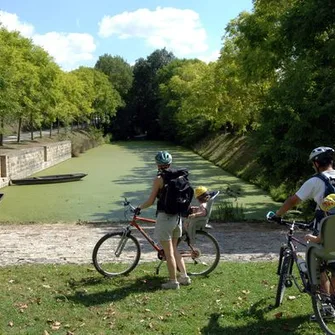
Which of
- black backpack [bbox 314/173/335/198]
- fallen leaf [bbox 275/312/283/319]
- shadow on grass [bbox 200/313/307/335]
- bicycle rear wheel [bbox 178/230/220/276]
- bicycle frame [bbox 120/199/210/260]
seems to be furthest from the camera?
bicycle rear wheel [bbox 178/230/220/276]

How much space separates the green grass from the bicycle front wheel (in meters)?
0.14

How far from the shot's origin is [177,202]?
5.97m

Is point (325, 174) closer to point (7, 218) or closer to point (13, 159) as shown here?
point (7, 218)

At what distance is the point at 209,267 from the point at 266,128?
6.36 m

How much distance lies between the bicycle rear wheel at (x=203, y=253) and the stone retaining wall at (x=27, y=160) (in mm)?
17664

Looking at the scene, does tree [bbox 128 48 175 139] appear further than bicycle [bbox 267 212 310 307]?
Yes

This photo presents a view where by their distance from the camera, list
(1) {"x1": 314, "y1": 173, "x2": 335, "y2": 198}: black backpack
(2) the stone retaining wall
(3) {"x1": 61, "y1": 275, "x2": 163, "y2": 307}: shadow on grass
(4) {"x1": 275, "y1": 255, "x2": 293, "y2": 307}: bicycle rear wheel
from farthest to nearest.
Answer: (2) the stone retaining wall
(3) {"x1": 61, "y1": 275, "x2": 163, "y2": 307}: shadow on grass
(4) {"x1": 275, "y1": 255, "x2": 293, "y2": 307}: bicycle rear wheel
(1) {"x1": 314, "y1": 173, "x2": 335, "y2": 198}: black backpack

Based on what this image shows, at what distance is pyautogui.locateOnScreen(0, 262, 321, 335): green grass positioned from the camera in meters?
4.95

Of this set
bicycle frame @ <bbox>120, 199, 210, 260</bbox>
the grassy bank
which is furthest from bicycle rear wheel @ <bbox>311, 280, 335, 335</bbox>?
the grassy bank

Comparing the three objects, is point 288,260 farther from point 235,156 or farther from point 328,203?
point 235,156

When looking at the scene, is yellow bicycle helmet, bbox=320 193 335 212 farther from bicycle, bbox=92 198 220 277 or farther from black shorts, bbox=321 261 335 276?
bicycle, bbox=92 198 220 277

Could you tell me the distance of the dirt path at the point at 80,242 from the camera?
26.3 ft

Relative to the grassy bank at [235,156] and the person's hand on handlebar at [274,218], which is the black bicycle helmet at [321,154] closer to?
the person's hand on handlebar at [274,218]

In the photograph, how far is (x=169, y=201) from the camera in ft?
19.6
